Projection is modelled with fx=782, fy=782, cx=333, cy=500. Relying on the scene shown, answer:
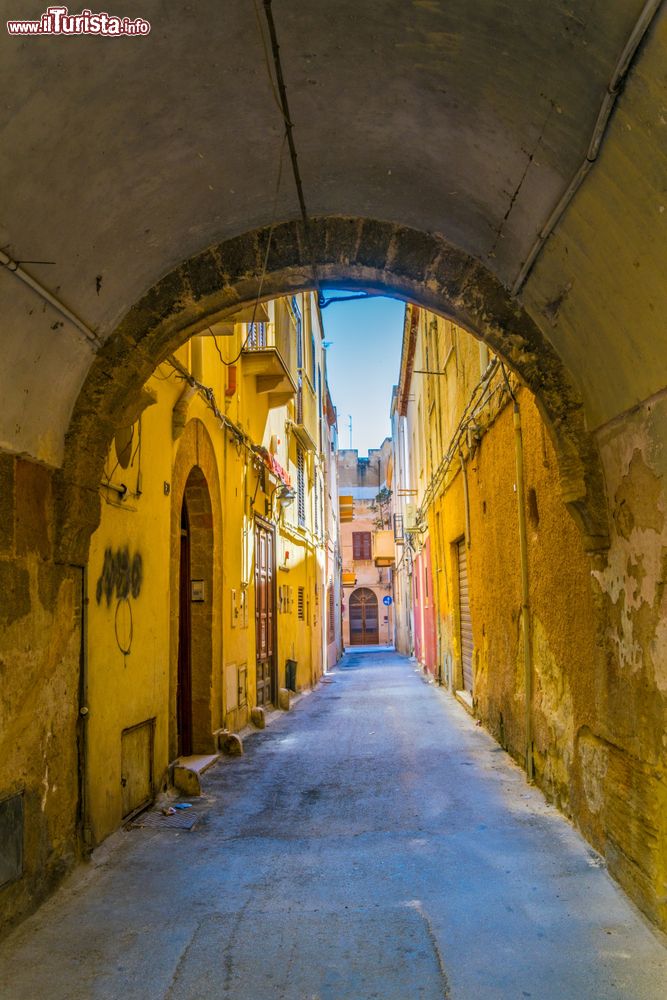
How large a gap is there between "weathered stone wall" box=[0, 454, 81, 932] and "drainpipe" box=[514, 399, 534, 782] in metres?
3.42

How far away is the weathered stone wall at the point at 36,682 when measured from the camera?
11.6ft

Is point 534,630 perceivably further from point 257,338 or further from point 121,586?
point 257,338

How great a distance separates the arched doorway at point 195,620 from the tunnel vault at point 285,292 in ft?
9.98

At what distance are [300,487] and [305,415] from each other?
1.79 m

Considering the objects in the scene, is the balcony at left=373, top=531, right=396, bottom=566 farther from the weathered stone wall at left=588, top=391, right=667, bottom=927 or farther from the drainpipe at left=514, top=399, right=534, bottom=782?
the weathered stone wall at left=588, top=391, right=667, bottom=927

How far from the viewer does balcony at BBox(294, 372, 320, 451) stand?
52.7 ft

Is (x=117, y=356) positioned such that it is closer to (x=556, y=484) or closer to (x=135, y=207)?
(x=135, y=207)

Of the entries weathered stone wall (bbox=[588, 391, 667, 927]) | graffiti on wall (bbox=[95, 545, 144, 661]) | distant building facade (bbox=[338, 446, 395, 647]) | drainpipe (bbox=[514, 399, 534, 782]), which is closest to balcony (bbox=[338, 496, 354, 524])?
distant building facade (bbox=[338, 446, 395, 647])

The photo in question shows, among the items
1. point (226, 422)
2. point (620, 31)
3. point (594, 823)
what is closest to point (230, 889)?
point (594, 823)

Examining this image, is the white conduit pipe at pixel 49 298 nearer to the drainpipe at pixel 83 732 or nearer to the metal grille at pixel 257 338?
the drainpipe at pixel 83 732

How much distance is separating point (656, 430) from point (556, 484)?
194 centimetres

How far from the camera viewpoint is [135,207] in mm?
3893

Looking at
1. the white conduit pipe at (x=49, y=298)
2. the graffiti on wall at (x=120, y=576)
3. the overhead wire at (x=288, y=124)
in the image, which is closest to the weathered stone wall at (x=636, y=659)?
the overhead wire at (x=288, y=124)

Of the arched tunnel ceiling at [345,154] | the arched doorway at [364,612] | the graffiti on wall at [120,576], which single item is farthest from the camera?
the arched doorway at [364,612]
